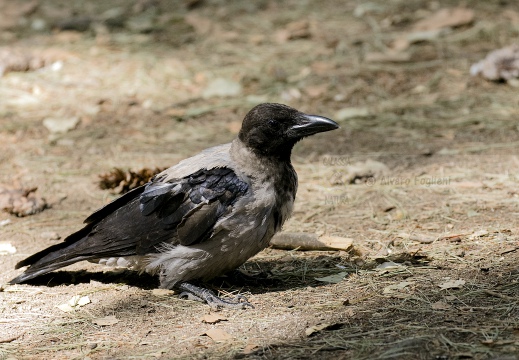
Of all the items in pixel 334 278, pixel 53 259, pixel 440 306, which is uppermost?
pixel 53 259

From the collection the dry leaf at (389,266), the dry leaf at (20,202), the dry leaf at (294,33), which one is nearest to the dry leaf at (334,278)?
the dry leaf at (389,266)

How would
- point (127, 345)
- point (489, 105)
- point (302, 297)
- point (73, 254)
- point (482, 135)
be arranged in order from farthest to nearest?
point (489, 105)
point (482, 135)
point (73, 254)
point (302, 297)
point (127, 345)

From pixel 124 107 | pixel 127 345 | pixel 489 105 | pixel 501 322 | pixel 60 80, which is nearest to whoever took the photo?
pixel 501 322

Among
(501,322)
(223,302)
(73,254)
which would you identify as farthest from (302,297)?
(73,254)

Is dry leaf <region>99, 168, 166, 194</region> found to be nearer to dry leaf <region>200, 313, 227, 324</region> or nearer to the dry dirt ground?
the dry dirt ground

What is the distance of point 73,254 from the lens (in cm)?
450

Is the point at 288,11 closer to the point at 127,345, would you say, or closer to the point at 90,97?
the point at 90,97

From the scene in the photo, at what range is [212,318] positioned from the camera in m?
3.93

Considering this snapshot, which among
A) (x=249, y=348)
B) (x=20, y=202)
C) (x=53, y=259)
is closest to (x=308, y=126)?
(x=249, y=348)

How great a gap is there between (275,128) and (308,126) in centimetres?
20

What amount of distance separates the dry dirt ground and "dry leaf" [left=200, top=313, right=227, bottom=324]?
0.11ft

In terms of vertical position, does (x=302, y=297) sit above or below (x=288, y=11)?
below

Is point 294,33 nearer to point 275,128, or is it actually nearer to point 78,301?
point 275,128

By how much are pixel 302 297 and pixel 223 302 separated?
1.46 feet
